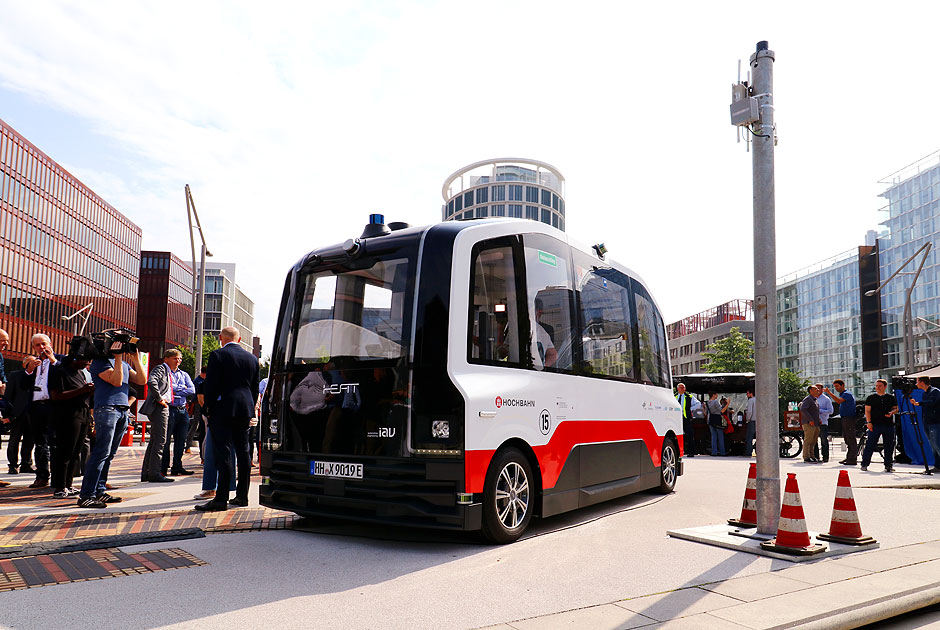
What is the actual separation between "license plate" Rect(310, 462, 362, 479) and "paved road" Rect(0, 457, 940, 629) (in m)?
0.55

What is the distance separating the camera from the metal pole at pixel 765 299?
6531 millimetres

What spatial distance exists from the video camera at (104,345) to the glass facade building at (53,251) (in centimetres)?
6338

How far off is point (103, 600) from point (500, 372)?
337cm

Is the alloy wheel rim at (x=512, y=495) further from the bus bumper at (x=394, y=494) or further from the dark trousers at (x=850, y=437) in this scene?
the dark trousers at (x=850, y=437)

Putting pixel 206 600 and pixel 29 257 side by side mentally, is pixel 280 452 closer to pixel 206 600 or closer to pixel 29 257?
pixel 206 600

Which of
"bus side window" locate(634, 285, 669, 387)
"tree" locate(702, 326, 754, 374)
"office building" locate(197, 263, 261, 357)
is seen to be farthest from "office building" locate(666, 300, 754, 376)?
"bus side window" locate(634, 285, 669, 387)

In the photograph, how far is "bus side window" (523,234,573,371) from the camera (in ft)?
23.2

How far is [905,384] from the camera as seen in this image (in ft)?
53.5

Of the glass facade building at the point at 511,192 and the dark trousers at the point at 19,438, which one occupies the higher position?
the glass facade building at the point at 511,192

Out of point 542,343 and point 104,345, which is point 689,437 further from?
point 104,345

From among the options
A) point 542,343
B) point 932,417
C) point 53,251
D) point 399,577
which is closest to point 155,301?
point 53,251

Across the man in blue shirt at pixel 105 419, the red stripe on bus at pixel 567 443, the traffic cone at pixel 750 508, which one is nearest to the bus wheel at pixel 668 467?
the red stripe on bus at pixel 567 443

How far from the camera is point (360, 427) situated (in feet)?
21.0

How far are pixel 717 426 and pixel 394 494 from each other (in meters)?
16.4
